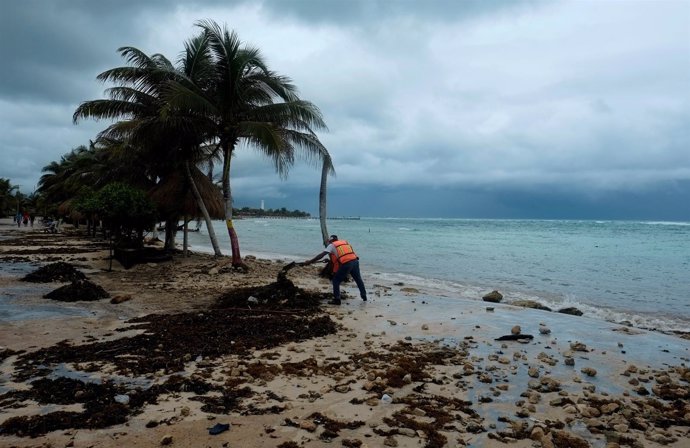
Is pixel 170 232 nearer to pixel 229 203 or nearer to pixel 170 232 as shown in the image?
pixel 170 232

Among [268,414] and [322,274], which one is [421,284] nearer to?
[322,274]

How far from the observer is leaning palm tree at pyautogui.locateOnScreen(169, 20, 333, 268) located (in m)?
15.4

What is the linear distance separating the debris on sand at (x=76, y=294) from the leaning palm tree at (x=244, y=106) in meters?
5.35

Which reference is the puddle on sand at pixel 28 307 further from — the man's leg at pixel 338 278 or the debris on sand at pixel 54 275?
the man's leg at pixel 338 278

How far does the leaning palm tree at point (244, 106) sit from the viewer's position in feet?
50.6

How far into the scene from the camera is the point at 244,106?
16.0m

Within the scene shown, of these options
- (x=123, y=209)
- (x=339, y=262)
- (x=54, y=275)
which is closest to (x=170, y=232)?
(x=123, y=209)

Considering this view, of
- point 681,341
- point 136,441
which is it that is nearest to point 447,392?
point 136,441

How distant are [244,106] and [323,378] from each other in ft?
41.5

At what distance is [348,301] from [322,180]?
6686 mm

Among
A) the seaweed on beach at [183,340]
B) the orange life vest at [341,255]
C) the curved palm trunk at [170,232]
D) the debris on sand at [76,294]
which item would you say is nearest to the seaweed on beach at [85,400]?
the seaweed on beach at [183,340]

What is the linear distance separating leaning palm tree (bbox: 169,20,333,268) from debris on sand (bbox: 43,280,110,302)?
5349mm

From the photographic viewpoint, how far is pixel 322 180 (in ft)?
55.8

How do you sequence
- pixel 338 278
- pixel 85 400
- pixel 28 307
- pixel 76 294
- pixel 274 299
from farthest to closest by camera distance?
pixel 338 278 → pixel 274 299 → pixel 76 294 → pixel 28 307 → pixel 85 400
